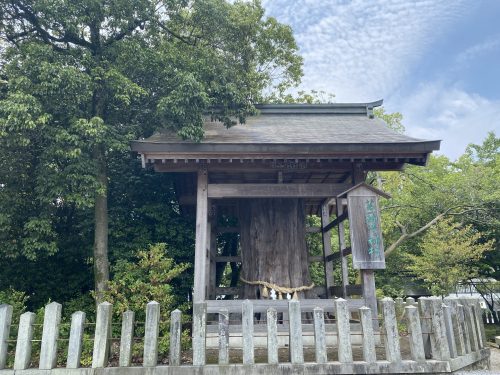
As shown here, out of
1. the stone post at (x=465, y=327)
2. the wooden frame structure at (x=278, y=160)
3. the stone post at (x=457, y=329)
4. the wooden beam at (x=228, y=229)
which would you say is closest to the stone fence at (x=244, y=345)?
the stone post at (x=457, y=329)

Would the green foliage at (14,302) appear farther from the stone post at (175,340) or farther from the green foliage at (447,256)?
the green foliage at (447,256)

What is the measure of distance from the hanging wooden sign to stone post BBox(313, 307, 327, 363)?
A: 1855 mm

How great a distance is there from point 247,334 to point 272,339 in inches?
14.1

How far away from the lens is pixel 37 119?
6.84 m

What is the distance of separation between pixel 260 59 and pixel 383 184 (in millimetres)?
9604

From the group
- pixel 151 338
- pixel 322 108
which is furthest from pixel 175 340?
pixel 322 108

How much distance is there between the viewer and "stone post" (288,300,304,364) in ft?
16.6

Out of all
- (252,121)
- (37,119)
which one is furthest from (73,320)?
(252,121)

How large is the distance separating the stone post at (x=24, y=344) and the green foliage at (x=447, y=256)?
46.1ft

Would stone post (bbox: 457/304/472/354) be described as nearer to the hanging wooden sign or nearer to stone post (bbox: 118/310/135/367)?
the hanging wooden sign

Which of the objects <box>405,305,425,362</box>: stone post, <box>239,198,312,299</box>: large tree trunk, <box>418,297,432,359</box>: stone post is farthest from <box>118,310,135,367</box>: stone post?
<box>239,198,312,299</box>: large tree trunk

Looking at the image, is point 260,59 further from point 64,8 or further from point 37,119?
point 37,119

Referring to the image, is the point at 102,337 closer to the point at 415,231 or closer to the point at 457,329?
the point at 457,329

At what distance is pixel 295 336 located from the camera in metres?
5.13
